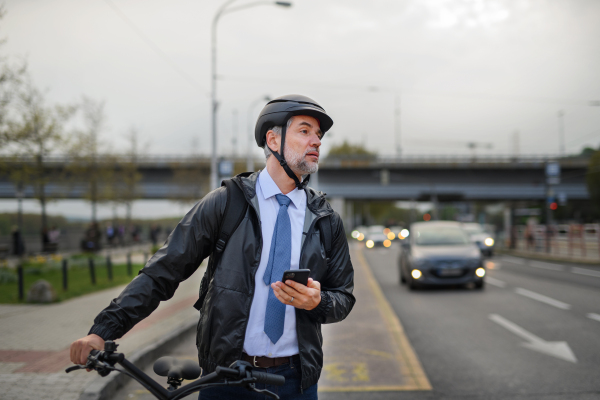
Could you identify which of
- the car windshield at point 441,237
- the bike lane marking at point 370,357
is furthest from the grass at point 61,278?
the car windshield at point 441,237

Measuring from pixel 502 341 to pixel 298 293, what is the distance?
605 cm

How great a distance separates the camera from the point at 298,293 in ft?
6.15

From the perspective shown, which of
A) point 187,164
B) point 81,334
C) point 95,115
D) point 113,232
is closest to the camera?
point 81,334

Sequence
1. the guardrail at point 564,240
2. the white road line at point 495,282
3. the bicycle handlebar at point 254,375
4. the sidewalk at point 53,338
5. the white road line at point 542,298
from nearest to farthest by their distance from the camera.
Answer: the bicycle handlebar at point 254,375 < the sidewalk at point 53,338 < the white road line at point 542,298 < the white road line at point 495,282 < the guardrail at point 564,240

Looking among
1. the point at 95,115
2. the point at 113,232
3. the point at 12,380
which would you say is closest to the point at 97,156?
the point at 95,115

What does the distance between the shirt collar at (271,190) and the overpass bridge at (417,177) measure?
1492 inches

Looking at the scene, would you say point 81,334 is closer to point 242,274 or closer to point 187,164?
point 242,274

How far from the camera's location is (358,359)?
6.15 meters

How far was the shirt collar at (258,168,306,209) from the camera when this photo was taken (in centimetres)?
230

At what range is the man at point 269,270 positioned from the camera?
2.05 metres

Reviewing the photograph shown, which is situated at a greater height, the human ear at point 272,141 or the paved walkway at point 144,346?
the human ear at point 272,141

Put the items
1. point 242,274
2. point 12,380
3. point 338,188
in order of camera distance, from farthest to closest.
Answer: point 338,188 < point 12,380 < point 242,274

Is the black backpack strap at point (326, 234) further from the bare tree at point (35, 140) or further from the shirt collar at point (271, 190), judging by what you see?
the bare tree at point (35, 140)

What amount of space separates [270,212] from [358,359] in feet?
14.3
